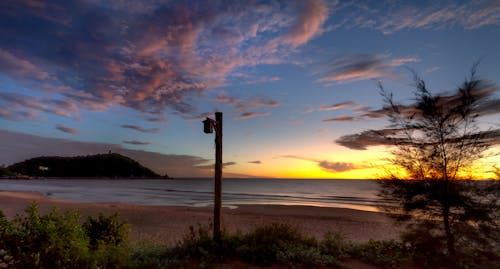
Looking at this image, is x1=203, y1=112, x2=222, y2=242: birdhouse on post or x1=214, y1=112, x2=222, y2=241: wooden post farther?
x1=214, y1=112, x2=222, y2=241: wooden post

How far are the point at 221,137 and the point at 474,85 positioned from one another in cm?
737

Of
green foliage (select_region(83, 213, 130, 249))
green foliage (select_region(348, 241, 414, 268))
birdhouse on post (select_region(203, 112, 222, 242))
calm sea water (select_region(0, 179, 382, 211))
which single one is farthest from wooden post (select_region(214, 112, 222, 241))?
calm sea water (select_region(0, 179, 382, 211))

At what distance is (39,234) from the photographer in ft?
17.8

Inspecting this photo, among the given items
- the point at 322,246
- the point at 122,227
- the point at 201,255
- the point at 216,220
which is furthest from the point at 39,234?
the point at 322,246

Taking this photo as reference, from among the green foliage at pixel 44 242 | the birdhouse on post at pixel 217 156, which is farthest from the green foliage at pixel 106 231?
the birdhouse on post at pixel 217 156

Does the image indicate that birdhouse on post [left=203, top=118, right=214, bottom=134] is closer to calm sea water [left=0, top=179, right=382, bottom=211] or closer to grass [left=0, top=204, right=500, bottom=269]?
grass [left=0, top=204, right=500, bottom=269]

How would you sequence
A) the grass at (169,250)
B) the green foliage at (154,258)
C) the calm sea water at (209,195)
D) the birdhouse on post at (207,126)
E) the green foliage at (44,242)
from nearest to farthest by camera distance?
the green foliage at (44,242) → the grass at (169,250) → the green foliage at (154,258) → the birdhouse on post at (207,126) → the calm sea water at (209,195)

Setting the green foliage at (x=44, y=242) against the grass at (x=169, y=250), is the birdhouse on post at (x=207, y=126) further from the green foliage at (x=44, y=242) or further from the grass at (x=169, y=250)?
the green foliage at (x=44, y=242)

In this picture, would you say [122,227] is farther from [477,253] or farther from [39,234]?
[477,253]

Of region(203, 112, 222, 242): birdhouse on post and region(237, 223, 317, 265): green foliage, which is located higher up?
region(203, 112, 222, 242): birdhouse on post

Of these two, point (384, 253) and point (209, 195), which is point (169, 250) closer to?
point (384, 253)

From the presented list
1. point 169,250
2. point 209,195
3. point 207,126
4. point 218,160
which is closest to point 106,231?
point 169,250

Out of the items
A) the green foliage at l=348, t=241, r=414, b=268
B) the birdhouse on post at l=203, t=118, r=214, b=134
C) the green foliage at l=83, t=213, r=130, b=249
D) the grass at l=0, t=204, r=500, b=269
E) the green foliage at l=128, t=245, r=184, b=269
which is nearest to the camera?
the grass at l=0, t=204, r=500, b=269

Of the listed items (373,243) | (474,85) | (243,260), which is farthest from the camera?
(373,243)
